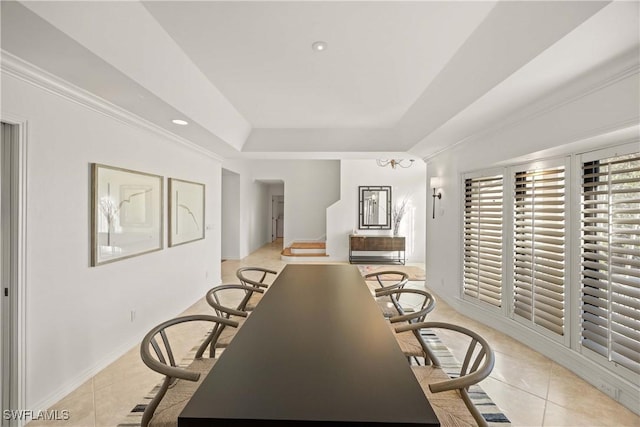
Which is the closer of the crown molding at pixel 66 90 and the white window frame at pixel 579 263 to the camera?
the crown molding at pixel 66 90

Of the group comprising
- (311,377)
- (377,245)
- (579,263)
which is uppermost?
(579,263)

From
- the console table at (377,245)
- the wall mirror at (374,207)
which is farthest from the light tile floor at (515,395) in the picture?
the wall mirror at (374,207)

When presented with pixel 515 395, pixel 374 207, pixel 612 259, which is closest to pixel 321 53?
pixel 612 259

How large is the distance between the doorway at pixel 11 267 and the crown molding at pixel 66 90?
1.02 ft

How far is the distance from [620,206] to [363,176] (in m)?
5.87

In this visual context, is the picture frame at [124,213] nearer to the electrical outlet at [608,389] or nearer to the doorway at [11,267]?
the doorway at [11,267]

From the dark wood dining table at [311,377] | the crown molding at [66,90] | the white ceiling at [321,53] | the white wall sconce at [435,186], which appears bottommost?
the dark wood dining table at [311,377]

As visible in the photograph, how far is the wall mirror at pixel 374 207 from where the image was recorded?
25.7ft

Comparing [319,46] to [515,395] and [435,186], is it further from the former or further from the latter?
[435,186]

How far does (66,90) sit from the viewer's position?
6.99 feet

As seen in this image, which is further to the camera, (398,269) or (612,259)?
(398,269)

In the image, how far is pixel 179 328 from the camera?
11.5 ft

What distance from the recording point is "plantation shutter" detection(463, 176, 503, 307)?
3449 millimetres

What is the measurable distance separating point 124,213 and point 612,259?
4.04 meters
